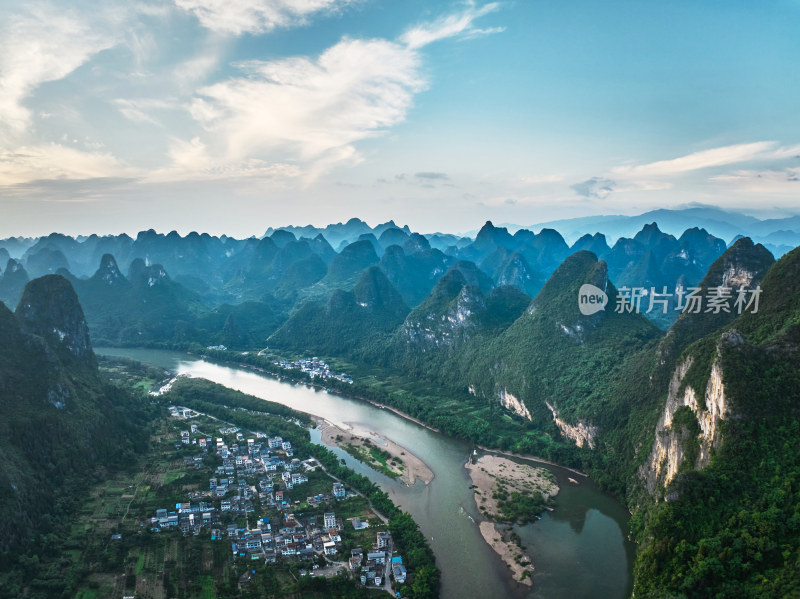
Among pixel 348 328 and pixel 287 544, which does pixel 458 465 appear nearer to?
pixel 287 544

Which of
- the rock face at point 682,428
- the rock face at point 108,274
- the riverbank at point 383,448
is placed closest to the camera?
the rock face at point 682,428

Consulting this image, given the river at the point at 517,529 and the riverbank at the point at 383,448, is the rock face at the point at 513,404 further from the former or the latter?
the riverbank at the point at 383,448

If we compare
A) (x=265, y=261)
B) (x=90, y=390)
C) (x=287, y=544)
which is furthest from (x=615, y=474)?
(x=265, y=261)

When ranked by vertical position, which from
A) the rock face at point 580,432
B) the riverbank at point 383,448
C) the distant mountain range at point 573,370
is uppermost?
the distant mountain range at point 573,370

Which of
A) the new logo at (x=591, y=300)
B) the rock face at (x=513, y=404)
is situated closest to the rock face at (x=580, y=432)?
the rock face at (x=513, y=404)

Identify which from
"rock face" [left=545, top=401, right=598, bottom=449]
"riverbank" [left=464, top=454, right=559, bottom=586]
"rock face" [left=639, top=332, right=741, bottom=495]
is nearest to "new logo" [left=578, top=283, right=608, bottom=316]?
"rock face" [left=545, top=401, right=598, bottom=449]

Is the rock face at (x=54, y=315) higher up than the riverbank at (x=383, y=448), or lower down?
higher up
